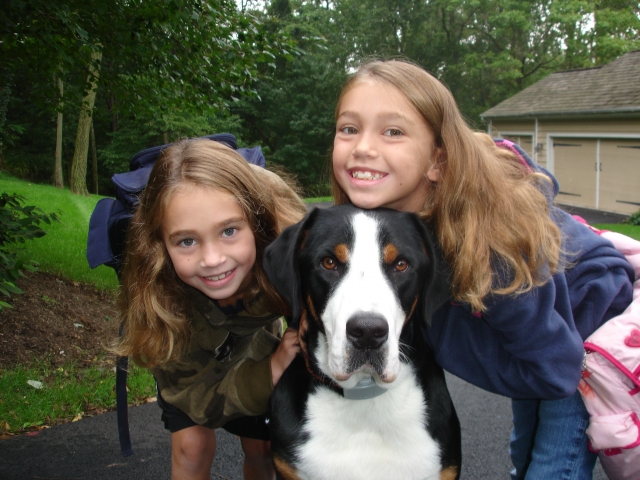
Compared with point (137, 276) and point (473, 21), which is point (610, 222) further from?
point (473, 21)

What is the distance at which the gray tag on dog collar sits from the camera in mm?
2234

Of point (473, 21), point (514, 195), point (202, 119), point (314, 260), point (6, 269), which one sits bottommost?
point (6, 269)

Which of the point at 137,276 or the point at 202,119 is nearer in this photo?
the point at 137,276

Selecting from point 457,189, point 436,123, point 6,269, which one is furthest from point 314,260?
point 6,269

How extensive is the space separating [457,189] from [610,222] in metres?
15.6

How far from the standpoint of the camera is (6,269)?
4.33 meters

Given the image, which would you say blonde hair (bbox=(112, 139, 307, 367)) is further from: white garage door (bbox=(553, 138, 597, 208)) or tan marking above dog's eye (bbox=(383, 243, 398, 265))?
white garage door (bbox=(553, 138, 597, 208))

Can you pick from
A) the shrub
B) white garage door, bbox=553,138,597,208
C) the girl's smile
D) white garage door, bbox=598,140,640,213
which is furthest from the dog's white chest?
white garage door, bbox=553,138,597,208

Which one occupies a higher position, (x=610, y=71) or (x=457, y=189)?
(x=610, y=71)

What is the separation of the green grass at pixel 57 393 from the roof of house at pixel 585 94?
53.4 ft

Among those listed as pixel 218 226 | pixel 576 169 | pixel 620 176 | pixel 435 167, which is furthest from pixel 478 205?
pixel 576 169

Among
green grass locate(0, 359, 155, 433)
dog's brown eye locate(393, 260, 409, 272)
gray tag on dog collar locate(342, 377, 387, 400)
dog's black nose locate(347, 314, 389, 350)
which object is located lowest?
green grass locate(0, 359, 155, 433)

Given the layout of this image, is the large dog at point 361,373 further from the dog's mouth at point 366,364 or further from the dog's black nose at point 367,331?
the dog's black nose at point 367,331

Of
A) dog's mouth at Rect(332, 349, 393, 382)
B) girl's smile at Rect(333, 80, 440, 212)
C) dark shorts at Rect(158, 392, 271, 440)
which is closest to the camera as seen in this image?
dog's mouth at Rect(332, 349, 393, 382)
